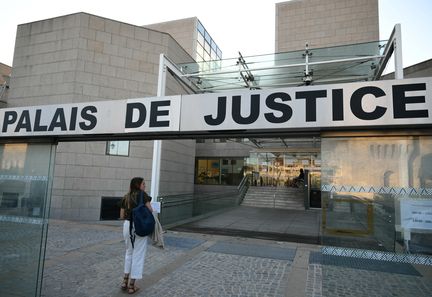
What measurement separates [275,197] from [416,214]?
1681 cm

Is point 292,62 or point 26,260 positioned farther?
point 292,62

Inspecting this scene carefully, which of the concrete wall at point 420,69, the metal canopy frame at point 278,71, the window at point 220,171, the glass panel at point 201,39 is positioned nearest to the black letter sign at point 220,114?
the metal canopy frame at point 278,71

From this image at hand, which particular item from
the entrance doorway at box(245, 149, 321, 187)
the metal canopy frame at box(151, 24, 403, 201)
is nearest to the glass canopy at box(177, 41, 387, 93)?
the metal canopy frame at box(151, 24, 403, 201)

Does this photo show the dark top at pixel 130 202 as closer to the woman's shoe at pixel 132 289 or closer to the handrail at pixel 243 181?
the woman's shoe at pixel 132 289

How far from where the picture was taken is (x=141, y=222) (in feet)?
14.7

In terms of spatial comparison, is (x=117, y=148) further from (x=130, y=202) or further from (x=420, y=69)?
(x=420, y=69)

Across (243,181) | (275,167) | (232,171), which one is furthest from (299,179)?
(232,171)

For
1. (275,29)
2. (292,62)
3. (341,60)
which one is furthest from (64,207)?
(275,29)

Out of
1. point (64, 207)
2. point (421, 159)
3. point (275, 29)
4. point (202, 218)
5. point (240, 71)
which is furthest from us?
point (275, 29)

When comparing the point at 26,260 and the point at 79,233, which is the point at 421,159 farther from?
the point at 79,233

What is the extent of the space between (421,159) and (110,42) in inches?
522

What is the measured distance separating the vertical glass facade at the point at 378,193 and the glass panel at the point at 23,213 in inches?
158

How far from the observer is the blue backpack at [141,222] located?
446cm

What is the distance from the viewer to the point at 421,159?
10.9ft
